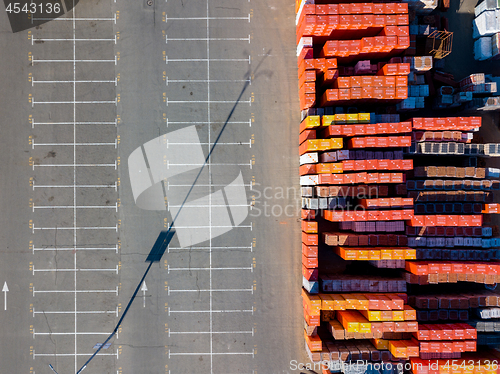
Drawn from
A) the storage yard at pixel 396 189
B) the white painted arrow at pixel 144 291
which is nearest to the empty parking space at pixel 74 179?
the white painted arrow at pixel 144 291

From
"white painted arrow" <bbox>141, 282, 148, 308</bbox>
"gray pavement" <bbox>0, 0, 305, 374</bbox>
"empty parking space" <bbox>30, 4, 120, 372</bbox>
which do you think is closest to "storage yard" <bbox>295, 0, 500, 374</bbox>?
"gray pavement" <bbox>0, 0, 305, 374</bbox>

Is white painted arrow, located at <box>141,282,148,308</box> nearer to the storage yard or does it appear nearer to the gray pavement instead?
the gray pavement

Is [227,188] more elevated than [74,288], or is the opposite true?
Result: [227,188]

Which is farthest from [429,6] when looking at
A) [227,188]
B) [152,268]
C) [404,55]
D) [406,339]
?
[152,268]

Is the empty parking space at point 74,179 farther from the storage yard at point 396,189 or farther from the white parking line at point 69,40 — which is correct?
the storage yard at point 396,189

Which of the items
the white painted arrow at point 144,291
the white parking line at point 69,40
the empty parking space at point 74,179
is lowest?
the white painted arrow at point 144,291

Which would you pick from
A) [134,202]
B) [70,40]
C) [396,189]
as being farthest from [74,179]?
[396,189]

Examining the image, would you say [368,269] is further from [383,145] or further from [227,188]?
[227,188]
